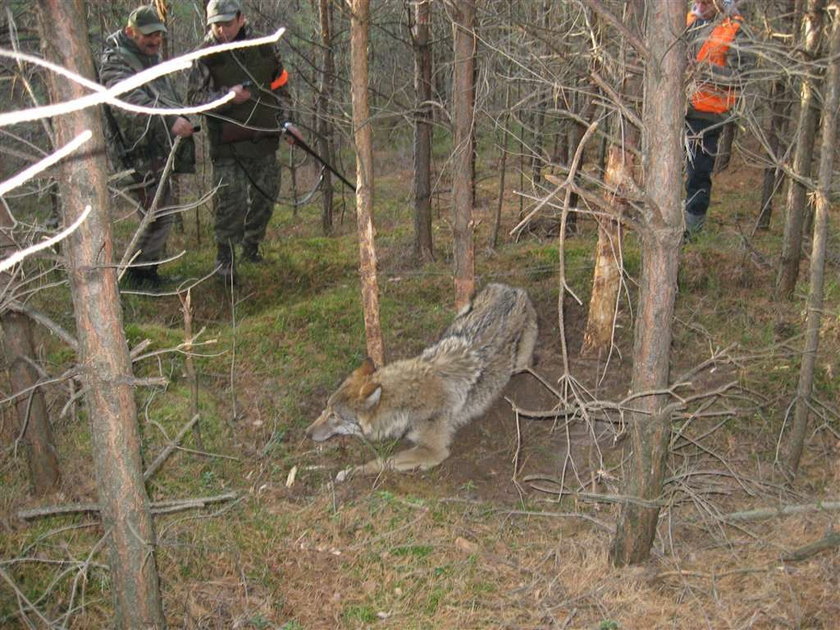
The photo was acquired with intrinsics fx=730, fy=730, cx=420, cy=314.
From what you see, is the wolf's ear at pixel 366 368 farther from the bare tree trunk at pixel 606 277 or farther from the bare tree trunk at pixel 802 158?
the bare tree trunk at pixel 802 158

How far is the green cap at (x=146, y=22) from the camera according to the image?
803cm

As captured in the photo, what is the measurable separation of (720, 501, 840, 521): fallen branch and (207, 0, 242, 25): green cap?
7154 millimetres

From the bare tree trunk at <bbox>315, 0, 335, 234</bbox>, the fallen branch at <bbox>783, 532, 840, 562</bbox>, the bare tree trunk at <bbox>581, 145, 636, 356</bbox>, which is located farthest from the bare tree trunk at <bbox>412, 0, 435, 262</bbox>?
the fallen branch at <bbox>783, 532, 840, 562</bbox>

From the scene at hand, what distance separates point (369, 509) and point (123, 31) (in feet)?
20.8

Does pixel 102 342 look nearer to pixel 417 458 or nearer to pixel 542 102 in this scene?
pixel 417 458

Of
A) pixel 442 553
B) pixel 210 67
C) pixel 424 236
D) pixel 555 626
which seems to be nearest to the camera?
pixel 555 626

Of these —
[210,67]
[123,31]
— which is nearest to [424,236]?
[210,67]

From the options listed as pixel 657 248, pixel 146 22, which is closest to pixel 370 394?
pixel 657 248

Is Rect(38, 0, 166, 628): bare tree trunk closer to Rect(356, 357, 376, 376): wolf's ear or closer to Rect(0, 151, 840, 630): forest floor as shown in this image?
Rect(0, 151, 840, 630): forest floor

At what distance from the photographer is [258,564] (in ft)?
15.3

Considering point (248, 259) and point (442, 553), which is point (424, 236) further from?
point (442, 553)

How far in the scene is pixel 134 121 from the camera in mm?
8656

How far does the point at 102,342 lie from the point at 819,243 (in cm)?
472

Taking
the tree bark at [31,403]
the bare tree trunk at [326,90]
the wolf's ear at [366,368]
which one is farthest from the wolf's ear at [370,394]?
the bare tree trunk at [326,90]
